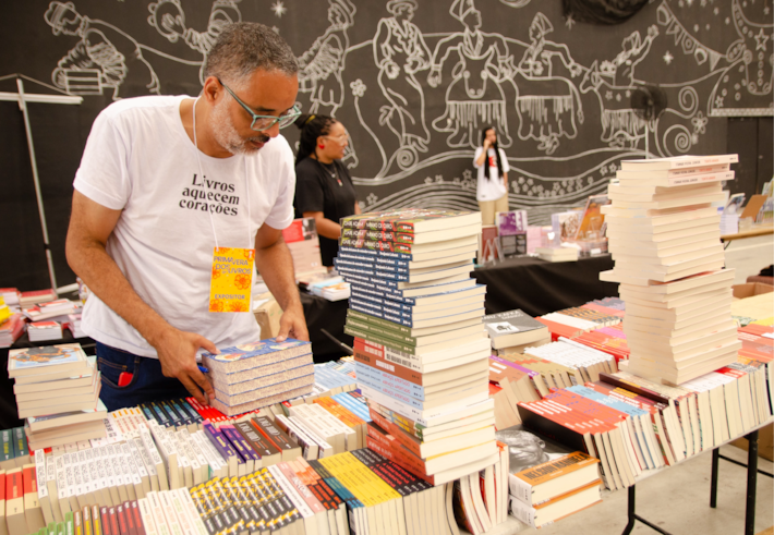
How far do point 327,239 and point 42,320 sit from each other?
1843 millimetres

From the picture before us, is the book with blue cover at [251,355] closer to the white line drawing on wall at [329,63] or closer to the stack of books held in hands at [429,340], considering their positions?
the stack of books held in hands at [429,340]

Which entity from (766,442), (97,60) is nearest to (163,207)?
(766,442)

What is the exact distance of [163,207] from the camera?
1.54 metres

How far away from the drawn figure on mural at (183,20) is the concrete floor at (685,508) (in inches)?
192

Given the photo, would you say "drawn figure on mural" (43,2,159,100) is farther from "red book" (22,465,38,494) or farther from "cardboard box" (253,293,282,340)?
"red book" (22,465,38,494)

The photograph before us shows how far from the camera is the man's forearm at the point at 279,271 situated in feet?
6.35

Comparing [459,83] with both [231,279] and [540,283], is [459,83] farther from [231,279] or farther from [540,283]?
[231,279]

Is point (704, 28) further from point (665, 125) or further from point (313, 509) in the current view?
point (313, 509)

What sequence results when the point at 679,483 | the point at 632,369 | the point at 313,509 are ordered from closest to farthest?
the point at 313,509 → the point at 632,369 → the point at 679,483

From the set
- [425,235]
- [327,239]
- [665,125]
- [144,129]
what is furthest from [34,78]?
[665,125]

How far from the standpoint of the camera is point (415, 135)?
6996 mm

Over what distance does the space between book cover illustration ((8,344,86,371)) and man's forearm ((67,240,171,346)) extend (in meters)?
0.16

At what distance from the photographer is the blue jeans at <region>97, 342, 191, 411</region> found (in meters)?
1.62

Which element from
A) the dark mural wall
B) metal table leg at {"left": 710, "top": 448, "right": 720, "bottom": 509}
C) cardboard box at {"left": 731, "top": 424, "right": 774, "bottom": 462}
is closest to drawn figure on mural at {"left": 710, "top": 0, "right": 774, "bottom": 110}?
the dark mural wall
